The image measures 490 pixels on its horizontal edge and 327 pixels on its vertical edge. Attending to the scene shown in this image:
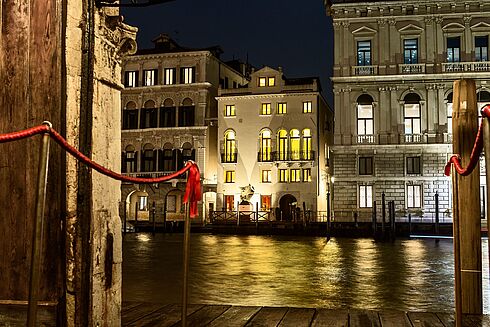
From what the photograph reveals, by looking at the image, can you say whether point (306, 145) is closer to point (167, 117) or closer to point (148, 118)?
point (167, 117)

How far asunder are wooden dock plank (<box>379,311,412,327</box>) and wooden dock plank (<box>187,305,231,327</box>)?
5.18 ft

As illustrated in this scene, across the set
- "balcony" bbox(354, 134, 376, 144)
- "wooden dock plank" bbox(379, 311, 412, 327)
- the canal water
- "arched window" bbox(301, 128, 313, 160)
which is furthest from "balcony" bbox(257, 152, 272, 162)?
"wooden dock plank" bbox(379, 311, 412, 327)

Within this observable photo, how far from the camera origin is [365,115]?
115 ft

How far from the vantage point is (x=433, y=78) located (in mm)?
34062

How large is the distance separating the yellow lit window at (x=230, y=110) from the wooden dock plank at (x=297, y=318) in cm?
3393

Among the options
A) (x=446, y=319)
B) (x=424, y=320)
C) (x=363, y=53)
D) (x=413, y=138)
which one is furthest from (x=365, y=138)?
(x=424, y=320)

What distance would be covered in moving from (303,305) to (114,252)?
3911 mm

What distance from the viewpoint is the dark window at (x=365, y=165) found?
113ft

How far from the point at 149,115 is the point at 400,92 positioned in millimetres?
17378

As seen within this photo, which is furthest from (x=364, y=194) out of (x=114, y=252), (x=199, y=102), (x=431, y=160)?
(x=114, y=252)

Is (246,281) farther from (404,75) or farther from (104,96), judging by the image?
(404,75)

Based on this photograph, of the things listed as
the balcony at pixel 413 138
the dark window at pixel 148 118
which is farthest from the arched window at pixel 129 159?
the balcony at pixel 413 138

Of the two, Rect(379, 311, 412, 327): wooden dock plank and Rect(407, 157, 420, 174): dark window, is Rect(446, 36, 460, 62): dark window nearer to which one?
Rect(407, 157, 420, 174): dark window

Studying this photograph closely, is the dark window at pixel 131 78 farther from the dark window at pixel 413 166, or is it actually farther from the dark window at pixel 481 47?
the dark window at pixel 481 47
